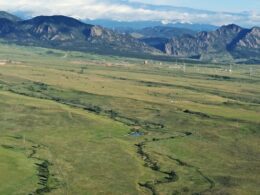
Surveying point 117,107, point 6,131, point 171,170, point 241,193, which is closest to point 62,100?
point 117,107

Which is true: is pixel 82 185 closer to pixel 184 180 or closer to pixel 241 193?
pixel 184 180

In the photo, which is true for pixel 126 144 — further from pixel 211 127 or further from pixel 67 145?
pixel 211 127

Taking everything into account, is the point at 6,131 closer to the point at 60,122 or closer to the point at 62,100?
the point at 60,122

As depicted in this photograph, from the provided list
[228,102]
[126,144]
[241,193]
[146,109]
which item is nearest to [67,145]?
[126,144]

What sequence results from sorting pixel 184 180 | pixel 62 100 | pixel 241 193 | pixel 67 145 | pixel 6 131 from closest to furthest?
pixel 241 193 → pixel 184 180 → pixel 67 145 → pixel 6 131 → pixel 62 100

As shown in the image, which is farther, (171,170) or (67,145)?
(67,145)

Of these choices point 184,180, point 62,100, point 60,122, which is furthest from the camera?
point 62,100

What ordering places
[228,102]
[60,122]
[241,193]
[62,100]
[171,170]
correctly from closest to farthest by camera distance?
1. [241,193]
2. [171,170]
3. [60,122]
4. [62,100]
5. [228,102]

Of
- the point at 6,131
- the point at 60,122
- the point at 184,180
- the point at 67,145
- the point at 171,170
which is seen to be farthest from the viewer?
the point at 60,122

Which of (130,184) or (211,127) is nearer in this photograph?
(130,184)
